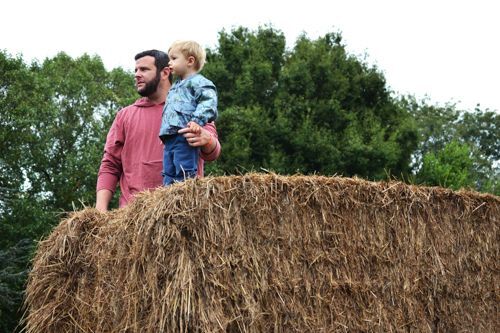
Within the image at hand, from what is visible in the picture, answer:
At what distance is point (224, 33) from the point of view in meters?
32.7

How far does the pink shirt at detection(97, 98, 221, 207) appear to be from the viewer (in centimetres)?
628

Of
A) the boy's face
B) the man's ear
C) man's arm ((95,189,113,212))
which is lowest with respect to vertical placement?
man's arm ((95,189,113,212))

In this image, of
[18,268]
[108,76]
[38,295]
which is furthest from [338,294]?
[108,76]

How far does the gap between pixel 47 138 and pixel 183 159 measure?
27908 millimetres

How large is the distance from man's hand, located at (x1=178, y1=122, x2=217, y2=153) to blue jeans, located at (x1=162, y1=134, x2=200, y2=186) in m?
0.11

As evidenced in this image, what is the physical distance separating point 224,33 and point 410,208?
26.5m

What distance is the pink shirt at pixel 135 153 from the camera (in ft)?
20.6

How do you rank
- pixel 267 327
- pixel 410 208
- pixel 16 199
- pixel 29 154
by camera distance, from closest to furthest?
pixel 267 327 < pixel 410 208 < pixel 16 199 < pixel 29 154

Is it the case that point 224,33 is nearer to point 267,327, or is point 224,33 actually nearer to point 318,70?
point 318,70

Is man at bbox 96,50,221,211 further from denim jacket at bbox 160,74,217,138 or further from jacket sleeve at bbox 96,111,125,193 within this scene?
denim jacket at bbox 160,74,217,138

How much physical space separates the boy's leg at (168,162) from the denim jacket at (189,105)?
2.7 inches

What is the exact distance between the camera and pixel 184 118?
588 cm

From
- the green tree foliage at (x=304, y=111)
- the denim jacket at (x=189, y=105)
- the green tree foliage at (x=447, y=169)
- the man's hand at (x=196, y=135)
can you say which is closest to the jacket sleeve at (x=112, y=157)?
the denim jacket at (x=189, y=105)

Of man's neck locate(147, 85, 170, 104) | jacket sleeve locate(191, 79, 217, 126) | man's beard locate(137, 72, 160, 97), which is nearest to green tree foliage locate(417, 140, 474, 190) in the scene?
man's neck locate(147, 85, 170, 104)
